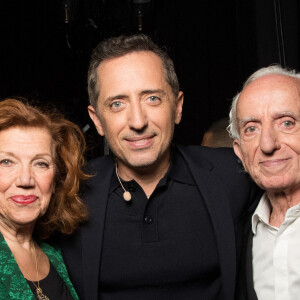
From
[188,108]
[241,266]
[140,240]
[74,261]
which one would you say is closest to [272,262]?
[241,266]

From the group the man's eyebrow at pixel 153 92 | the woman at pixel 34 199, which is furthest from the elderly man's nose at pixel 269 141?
the woman at pixel 34 199

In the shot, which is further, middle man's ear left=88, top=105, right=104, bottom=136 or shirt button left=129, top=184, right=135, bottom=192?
middle man's ear left=88, top=105, right=104, bottom=136

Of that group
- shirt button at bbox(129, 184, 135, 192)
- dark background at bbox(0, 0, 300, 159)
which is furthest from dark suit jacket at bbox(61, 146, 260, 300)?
dark background at bbox(0, 0, 300, 159)

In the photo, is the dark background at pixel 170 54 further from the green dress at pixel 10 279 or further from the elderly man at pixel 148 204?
the green dress at pixel 10 279

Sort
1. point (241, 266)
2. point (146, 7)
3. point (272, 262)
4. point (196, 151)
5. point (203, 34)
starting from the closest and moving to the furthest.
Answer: point (272, 262) → point (241, 266) → point (196, 151) → point (146, 7) → point (203, 34)

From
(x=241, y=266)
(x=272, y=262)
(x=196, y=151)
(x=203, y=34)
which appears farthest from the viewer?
(x=203, y=34)

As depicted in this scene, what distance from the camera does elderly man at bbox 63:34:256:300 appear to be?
2109mm

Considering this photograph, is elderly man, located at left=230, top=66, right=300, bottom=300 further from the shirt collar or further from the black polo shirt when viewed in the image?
the black polo shirt

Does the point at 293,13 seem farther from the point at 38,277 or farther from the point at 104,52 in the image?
the point at 38,277

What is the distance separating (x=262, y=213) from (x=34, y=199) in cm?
99

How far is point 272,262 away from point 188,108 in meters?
3.25

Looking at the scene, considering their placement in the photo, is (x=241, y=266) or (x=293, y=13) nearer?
(x=241, y=266)

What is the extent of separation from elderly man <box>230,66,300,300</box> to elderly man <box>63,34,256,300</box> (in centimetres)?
15

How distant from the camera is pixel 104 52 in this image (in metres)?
2.31
